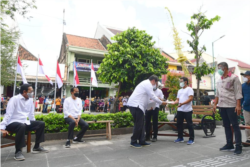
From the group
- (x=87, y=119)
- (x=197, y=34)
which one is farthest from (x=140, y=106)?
(x=197, y=34)

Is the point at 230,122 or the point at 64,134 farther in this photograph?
the point at 64,134

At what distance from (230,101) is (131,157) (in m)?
2.52

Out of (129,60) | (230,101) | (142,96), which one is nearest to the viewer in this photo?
(230,101)

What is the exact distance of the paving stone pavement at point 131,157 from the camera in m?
3.30

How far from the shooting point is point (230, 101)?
403cm

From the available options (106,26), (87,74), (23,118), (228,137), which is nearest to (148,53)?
(228,137)

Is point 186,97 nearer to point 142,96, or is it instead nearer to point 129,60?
point 142,96

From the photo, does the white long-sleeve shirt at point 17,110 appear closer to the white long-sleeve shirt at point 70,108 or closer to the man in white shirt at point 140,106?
the white long-sleeve shirt at point 70,108

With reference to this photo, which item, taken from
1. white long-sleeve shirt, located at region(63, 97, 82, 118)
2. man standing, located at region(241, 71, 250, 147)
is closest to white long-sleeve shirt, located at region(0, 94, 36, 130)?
white long-sleeve shirt, located at region(63, 97, 82, 118)

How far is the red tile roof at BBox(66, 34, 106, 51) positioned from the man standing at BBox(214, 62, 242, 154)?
22508mm

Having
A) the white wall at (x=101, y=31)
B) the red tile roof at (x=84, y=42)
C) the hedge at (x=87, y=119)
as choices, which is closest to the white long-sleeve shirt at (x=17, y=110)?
the hedge at (x=87, y=119)

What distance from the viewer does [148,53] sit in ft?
37.6

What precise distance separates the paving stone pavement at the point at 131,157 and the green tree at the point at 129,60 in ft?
20.3

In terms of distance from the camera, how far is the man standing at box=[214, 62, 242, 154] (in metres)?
3.91
